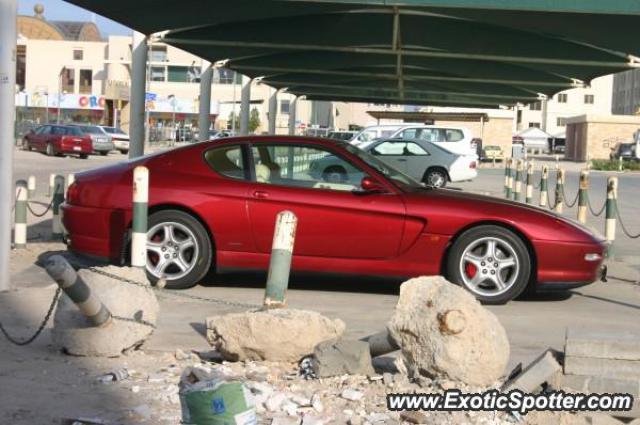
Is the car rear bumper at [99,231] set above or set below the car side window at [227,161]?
below

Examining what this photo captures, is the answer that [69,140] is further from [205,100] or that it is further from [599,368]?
[599,368]

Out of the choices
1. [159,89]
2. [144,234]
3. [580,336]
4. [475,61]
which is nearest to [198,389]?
[580,336]

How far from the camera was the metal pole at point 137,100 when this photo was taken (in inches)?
489

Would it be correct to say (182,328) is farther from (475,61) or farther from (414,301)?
(475,61)

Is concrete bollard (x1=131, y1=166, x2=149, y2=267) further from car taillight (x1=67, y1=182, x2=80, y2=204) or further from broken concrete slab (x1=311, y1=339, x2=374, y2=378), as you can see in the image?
broken concrete slab (x1=311, y1=339, x2=374, y2=378)

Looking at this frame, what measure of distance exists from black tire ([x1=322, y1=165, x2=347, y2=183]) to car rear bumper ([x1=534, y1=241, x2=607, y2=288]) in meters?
1.85

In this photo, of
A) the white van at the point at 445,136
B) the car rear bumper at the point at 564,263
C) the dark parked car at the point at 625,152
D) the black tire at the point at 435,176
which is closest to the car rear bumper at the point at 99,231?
the car rear bumper at the point at 564,263

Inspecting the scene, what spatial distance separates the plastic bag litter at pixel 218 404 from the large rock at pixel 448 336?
49.8 inches

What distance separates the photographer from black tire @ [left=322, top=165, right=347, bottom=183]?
877 cm

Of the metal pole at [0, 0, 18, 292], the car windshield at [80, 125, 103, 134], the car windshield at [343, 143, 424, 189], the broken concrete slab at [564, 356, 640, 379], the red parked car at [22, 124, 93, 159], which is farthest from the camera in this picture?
the car windshield at [80, 125, 103, 134]

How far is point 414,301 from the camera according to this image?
527 cm

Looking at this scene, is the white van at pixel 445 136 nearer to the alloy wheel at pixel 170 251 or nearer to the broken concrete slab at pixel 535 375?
the alloy wheel at pixel 170 251

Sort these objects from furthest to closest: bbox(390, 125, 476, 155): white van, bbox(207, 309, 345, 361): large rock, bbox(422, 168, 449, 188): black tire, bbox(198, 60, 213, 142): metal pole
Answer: bbox(390, 125, 476, 155): white van
bbox(422, 168, 449, 188): black tire
bbox(198, 60, 213, 142): metal pole
bbox(207, 309, 345, 361): large rock

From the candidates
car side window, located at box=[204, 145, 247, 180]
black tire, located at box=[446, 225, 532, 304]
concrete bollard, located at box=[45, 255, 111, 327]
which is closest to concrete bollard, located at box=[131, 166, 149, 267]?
car side window, located at box=[204, 145, 247, 180]
